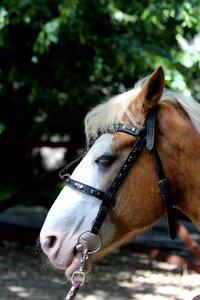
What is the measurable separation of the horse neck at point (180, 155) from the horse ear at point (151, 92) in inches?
2.7

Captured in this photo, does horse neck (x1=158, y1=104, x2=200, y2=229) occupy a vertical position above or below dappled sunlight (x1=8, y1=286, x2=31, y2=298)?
above

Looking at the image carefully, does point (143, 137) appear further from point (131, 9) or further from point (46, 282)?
point (46, 282)

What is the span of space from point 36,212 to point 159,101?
29.6 ft

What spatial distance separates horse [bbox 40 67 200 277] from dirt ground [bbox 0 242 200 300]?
2.33 m

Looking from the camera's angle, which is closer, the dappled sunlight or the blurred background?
the blurred background

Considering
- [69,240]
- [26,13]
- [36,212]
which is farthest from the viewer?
[36,212]

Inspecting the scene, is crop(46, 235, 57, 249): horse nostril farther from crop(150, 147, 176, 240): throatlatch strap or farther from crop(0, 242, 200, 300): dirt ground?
crop(0, 242, 200, 300): dirt ground

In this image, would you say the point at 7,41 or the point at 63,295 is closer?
the point at 63,295

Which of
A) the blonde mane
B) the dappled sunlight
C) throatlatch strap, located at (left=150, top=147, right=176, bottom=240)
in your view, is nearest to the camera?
throatlatch strap, located at (left=150, top=147, right=176, bottom=240)

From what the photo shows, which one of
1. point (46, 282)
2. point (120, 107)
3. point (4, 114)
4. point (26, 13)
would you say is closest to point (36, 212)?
point (4, 114)

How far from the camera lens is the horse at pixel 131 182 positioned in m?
2.45

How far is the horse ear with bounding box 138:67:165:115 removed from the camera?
2.46 meters

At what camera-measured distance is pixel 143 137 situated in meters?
2.49

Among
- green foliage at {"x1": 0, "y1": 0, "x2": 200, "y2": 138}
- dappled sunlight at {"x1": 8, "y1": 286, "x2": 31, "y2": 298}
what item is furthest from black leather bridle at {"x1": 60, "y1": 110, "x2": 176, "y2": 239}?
dappled sunlight at {"x1": 8, "y1": 286, "x2": 31, "y2": 298}
